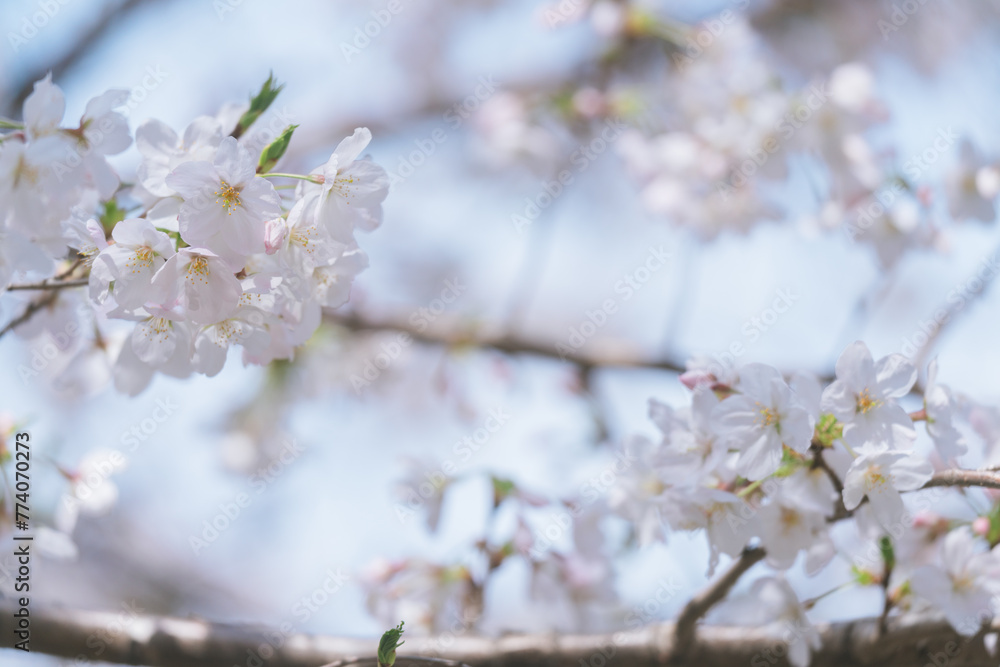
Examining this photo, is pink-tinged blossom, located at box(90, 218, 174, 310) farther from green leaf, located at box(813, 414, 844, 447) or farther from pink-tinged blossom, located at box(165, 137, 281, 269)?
green leaf, located at box(813, 414, 844, 447)

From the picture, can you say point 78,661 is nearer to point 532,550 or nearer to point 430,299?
point 532,550

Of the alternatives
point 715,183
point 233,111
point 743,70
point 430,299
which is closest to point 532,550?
point 233,111

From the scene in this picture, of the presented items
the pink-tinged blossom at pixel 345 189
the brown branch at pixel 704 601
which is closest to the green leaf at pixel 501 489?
the brown branch at pixel 704 601

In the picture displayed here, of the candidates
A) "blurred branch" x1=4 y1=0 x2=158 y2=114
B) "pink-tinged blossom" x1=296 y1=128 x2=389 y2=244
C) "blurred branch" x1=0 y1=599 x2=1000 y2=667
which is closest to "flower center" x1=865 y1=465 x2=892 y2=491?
"blurred branch" x1=0 y1=599 x2=1000 y2=667

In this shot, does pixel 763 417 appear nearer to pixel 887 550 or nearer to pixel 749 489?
pixel 749 489

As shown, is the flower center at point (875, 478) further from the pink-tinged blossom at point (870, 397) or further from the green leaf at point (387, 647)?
the green leaf at point (387, 647)

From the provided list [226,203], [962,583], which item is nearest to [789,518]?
[962,583]

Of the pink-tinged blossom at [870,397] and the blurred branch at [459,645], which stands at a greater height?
the pink-tinged blossom at [870,397]
